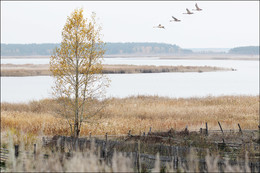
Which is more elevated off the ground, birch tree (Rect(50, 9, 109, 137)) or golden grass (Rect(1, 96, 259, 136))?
birch tree (Rect(50, 9, 109, 137))

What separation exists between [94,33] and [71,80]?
9.18 ft

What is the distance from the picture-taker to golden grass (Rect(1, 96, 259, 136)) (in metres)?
23.1

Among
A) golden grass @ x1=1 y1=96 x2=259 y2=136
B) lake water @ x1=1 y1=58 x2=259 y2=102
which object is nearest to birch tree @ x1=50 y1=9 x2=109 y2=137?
golden grass @ x1=1 y1=96 x2=259 y2=136

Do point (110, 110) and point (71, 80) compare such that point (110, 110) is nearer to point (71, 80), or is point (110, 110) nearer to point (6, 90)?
point (71, 80)

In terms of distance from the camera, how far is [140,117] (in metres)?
28.9

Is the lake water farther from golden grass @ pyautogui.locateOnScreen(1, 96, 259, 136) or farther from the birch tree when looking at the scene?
the birch tree

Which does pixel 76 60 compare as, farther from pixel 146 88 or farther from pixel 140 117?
pixel 146 88

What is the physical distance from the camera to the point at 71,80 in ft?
67.7

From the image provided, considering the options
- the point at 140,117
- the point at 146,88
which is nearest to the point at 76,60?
the point at 140,117

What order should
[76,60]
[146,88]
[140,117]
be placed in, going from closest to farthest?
[76,60], [140,117], [146,88]

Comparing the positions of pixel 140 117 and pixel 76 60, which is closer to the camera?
pixel 76 60

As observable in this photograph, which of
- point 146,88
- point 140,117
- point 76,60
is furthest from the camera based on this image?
point 146,88

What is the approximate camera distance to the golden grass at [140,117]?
2309cm

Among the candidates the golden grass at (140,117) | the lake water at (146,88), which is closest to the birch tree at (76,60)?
the golden grass at (140,117)
